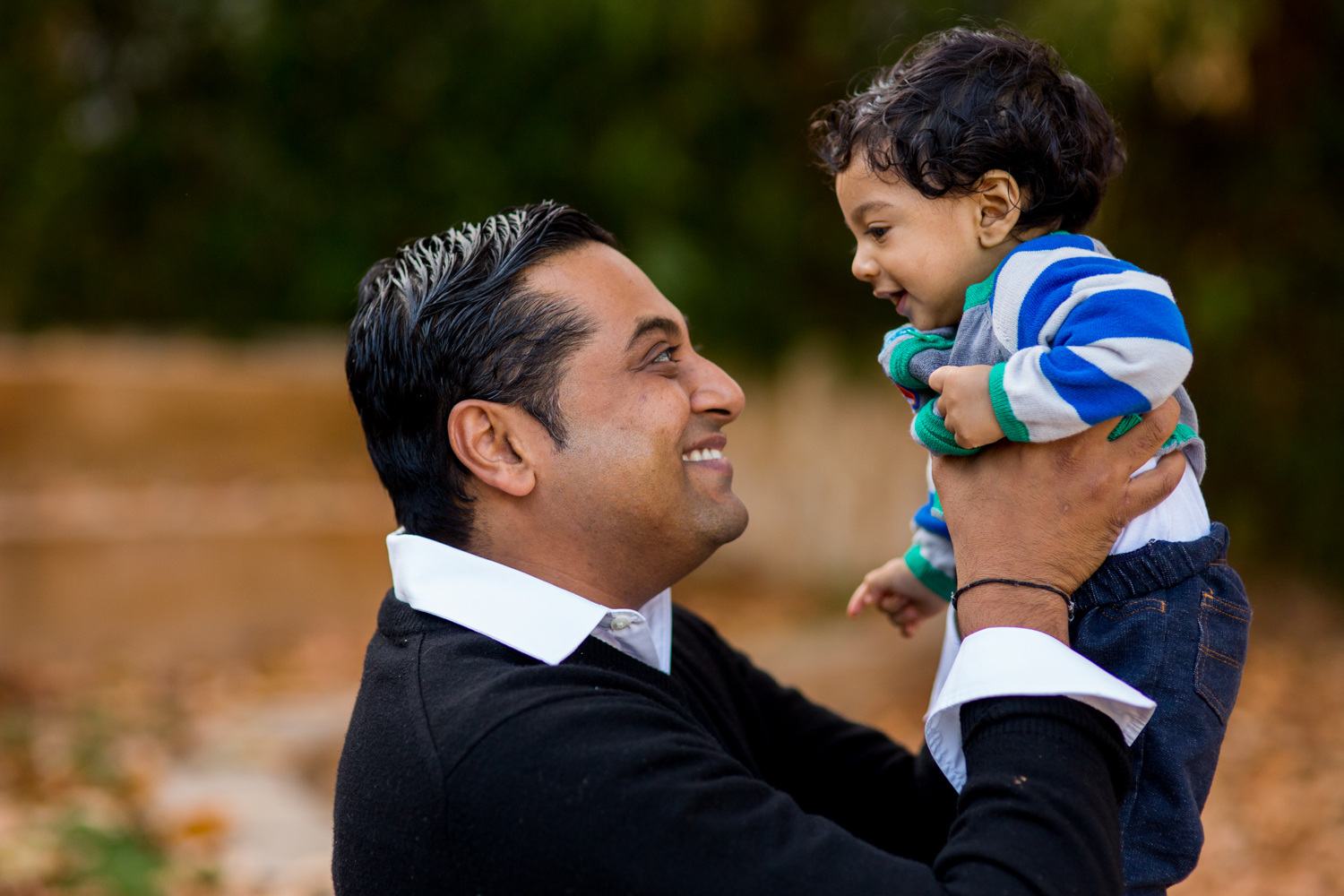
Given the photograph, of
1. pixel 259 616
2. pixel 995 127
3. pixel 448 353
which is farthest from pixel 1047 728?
pixel 259 616

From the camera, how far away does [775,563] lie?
8.88m

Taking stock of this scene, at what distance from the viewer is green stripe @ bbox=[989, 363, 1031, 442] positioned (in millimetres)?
1500

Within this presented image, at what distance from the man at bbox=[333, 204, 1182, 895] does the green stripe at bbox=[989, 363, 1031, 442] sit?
83 millimetres

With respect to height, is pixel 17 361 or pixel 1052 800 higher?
pixel 17 361

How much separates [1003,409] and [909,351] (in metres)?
0.26

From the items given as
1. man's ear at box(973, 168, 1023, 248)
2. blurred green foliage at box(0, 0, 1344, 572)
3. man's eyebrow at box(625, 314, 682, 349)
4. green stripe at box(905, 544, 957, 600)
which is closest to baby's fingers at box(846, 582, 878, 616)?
green stripe at box(905, 544, 957, 600)

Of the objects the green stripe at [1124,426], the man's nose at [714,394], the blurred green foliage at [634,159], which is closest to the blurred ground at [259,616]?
the blurred green foliage at [634,159]

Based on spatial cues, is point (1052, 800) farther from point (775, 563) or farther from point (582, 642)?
point (775, 563)

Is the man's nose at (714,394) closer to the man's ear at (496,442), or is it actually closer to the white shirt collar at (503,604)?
the man's ear at (496,442)

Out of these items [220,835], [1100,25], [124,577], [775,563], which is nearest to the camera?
[220,835]

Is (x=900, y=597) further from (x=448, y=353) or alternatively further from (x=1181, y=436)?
(x=448, y=353)

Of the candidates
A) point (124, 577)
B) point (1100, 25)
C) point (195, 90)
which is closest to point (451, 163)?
point (195, 90)

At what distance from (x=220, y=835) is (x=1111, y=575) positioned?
3278 mm

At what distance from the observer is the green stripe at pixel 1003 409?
150cm
